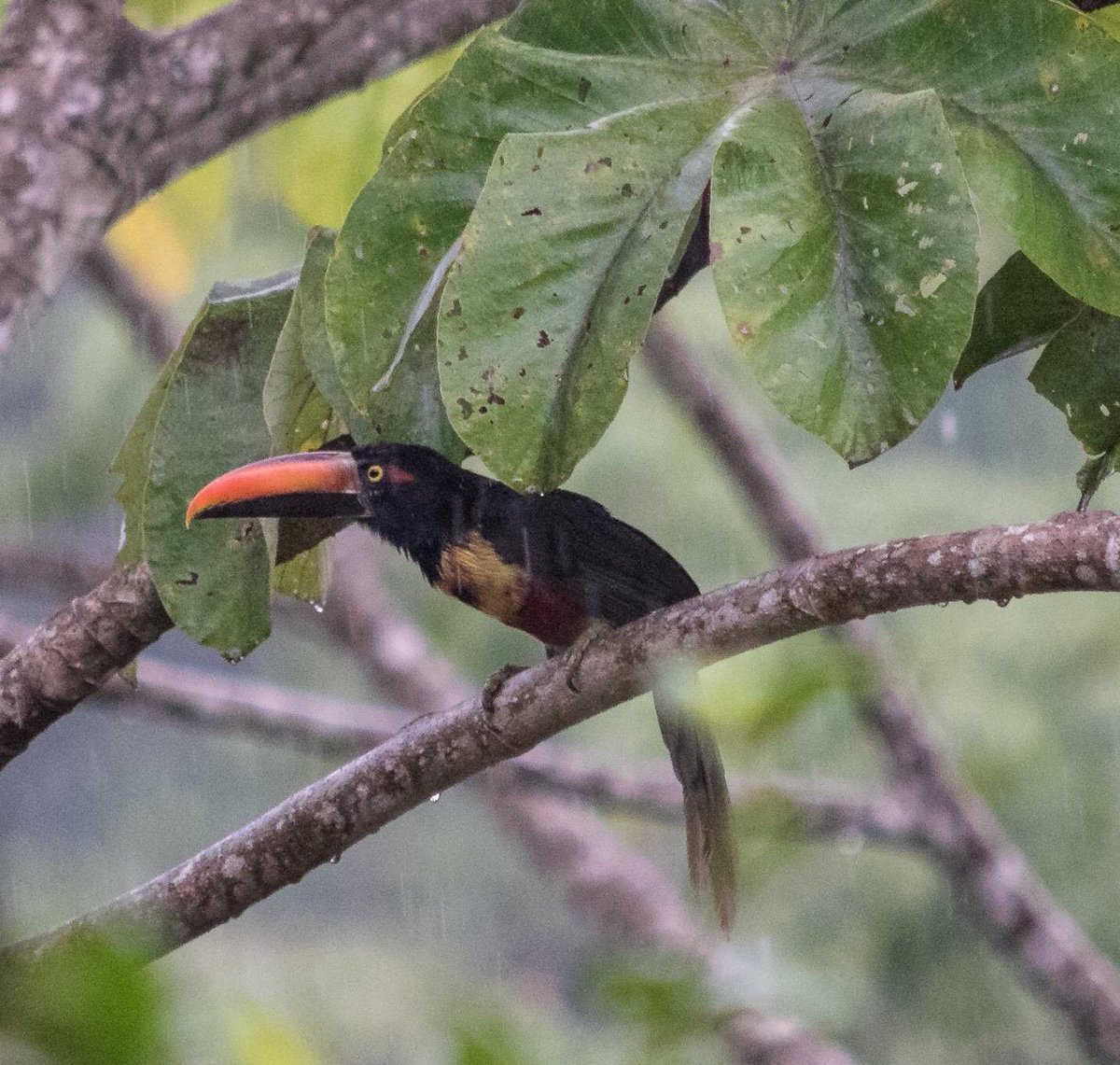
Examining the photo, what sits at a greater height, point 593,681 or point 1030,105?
point 1030,105

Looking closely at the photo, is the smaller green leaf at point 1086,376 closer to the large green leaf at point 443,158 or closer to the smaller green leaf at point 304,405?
the large green leaf at point 443,158

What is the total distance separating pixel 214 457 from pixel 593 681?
52 centimetres

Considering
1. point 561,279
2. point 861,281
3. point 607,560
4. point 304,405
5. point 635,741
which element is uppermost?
point 635,741

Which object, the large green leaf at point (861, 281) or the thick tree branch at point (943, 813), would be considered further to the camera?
the thick tree branch at point (943, 813)

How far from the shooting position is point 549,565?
2.12m

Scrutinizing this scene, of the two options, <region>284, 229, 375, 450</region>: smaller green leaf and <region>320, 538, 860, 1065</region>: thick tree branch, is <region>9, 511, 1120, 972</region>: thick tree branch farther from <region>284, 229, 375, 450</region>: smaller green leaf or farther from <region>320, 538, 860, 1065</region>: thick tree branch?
<region>320, 538, 860, 1065</region>: thick tree branch

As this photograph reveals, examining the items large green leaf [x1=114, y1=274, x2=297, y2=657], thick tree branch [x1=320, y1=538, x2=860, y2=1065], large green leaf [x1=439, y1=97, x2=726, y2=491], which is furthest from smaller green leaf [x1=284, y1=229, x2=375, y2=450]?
thick tree branch [x1=320, y1=538, x2=860, y2=1065]

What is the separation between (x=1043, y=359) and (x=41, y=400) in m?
6.65

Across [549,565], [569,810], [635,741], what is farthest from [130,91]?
[635,741]

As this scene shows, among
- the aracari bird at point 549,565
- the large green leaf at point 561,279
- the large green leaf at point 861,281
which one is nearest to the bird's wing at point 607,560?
the aracari bird at point 549,565

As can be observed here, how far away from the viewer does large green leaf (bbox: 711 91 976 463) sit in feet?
3.76

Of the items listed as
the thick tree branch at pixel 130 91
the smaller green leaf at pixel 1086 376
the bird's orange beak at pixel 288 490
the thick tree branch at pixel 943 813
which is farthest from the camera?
the thick tree branch at pixel 943 813

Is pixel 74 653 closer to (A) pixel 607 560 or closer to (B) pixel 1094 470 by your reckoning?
(A) pixel 607 560

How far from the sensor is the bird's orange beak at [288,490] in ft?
5.28
